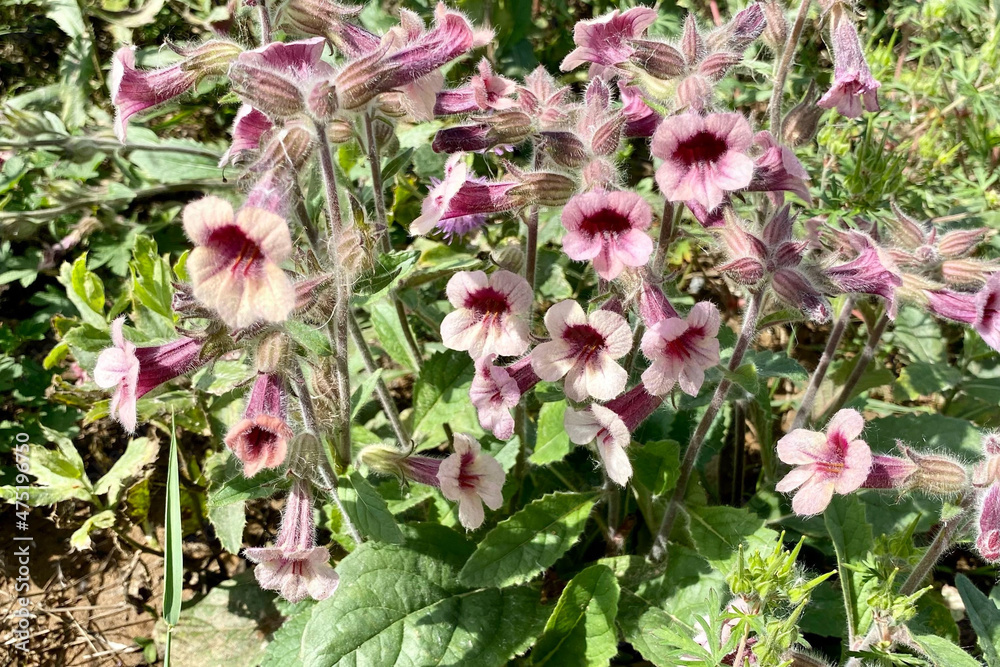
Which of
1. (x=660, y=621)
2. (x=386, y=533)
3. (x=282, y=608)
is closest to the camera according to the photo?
(x=386, y=533)

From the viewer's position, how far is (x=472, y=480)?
2324 millimetres

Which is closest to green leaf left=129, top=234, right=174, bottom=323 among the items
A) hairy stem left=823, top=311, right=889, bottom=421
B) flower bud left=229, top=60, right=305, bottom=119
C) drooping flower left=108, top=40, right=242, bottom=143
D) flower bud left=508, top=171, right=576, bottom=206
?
drooping flower left=108, top=40, right=242, bottom=143

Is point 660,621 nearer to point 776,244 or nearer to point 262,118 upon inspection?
point 776,244

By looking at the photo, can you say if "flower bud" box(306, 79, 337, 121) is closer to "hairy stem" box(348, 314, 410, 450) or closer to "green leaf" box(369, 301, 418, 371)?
"hairy stem" box(348, 314, 410, 450)

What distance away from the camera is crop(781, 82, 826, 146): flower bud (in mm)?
2506

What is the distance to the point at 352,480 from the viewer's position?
2.44m

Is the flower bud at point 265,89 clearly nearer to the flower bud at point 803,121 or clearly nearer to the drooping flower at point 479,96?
the drooping flower at point 479,96

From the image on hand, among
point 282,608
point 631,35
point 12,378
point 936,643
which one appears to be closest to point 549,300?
point 631,35

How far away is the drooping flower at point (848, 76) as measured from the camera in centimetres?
227

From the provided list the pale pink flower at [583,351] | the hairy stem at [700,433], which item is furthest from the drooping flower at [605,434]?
the hairy stem at [700,433]

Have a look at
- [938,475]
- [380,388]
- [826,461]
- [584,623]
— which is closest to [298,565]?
[380,388]

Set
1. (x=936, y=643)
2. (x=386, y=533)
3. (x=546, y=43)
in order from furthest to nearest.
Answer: (x=546, y=43)
(x=386, y=533)
(x=936, y=643)

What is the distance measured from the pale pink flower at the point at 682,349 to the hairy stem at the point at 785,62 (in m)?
0.80

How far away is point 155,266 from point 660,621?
2.25 meters
